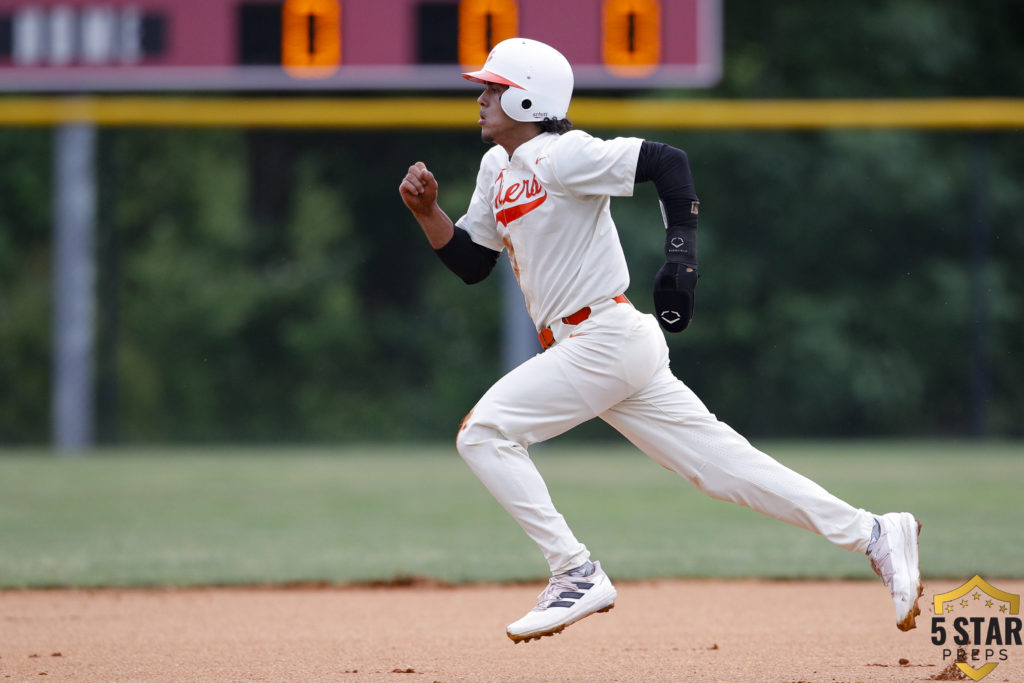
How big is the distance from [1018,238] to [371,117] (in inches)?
302

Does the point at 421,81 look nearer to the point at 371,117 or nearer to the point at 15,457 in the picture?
the point at 371,117

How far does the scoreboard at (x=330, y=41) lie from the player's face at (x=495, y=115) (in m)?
6.84

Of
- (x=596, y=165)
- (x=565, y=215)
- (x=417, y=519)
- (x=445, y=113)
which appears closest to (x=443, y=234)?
(x=565, y=215)

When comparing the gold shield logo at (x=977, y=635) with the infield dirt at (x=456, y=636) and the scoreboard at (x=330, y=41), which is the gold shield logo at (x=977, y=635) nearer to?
the infield dirt at (x=456, y=636)

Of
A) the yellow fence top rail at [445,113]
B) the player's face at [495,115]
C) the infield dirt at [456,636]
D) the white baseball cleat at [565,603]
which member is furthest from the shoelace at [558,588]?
the yellow fence top rail at [445,113]

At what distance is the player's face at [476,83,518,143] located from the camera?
3.97 m

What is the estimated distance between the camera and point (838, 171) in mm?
15094

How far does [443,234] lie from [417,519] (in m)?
4.46

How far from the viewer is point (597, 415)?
3.86 meters

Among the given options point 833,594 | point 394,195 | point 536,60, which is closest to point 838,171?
point 394,195

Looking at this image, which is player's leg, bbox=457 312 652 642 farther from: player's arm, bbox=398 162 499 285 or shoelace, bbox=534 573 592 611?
player's arm, bbox=398 162 499 285

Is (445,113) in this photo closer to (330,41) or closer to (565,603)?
(330,41)

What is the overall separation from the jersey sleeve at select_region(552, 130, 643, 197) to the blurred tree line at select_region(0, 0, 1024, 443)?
10.5 metres

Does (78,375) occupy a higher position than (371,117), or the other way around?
(371,117)
